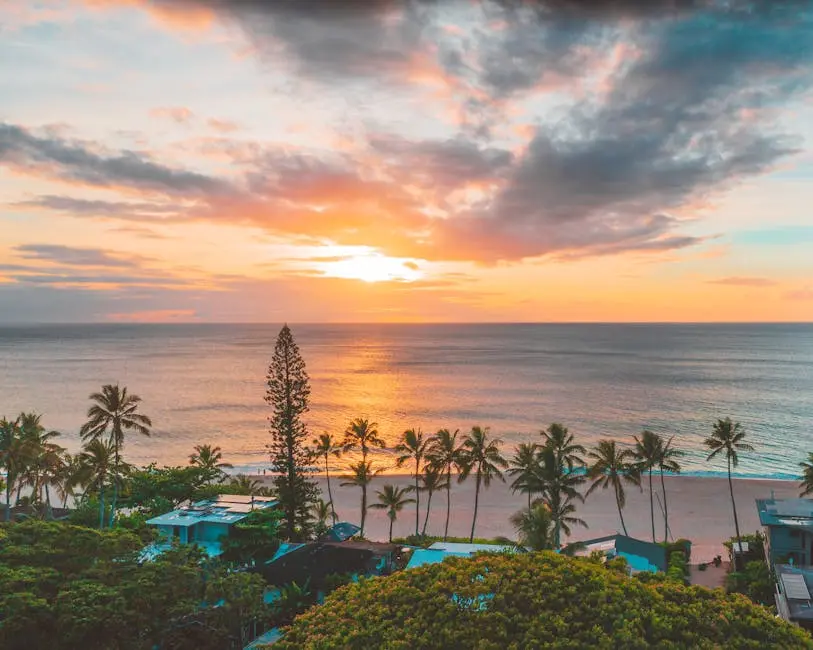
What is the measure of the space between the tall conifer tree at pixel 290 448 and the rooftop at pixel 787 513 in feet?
82.5

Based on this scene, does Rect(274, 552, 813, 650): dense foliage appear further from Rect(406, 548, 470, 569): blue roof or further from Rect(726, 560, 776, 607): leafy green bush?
Rect(726, 560, 776, 607): leafy green bush

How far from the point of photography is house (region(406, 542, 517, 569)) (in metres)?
25.5

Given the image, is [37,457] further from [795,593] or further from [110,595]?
[795,593]

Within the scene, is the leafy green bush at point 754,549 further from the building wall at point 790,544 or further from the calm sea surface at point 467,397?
the calm sea surface at point 467,397

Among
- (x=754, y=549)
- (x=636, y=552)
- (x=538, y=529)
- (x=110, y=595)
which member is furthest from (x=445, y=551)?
(x=754, y=549)

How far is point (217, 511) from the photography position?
101 ft

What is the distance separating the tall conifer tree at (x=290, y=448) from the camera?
36.5 m

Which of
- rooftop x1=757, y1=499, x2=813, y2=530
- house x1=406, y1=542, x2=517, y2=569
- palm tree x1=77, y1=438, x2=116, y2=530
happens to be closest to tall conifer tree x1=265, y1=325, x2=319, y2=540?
palm tree x1=77, y1=438, x2=116, y2=530

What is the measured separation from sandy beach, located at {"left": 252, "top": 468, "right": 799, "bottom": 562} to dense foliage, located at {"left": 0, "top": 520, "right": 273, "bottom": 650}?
21.3 meters

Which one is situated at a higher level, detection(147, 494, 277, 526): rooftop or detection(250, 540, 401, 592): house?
detection(147, 494, 277, 526): rooftop

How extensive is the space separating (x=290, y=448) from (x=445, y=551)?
14626 millimetres

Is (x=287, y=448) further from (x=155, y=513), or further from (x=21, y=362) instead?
(x=21, y=362)

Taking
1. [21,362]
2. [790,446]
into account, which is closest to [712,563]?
[790,446]

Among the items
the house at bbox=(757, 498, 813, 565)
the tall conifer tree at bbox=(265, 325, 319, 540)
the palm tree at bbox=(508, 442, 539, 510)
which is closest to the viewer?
the house at bbox=(757, 498, 813, 565)
